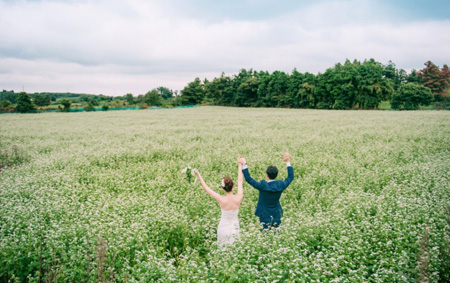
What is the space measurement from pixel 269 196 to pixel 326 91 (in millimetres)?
73309

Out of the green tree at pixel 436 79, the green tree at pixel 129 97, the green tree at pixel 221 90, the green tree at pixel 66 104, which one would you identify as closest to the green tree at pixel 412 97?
the green tree at pixel 436 79

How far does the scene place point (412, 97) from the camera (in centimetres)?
6325

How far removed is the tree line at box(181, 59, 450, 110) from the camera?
6488 cm

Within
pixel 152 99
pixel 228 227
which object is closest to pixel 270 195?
pixel 228 227

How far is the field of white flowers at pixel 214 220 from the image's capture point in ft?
14.4

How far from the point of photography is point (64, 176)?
10.3 m

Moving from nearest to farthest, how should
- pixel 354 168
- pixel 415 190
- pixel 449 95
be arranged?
pixel 415 190 → pixel 354 168 → pixel 449 95

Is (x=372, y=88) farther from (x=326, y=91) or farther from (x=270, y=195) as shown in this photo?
(x=270, y=195)

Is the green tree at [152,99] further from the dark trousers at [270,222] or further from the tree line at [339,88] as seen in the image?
the dark trousers at [270,222]

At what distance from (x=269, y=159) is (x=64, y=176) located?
8.73 m

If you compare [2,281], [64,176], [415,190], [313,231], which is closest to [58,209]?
[2,281]

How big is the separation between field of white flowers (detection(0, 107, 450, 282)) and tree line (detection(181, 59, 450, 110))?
5826 cm

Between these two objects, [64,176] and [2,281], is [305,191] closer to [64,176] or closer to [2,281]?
[2,281]

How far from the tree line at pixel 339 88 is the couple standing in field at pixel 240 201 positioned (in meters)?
69.0
